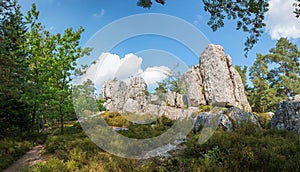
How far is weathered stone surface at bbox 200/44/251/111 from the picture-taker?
79.0 feet

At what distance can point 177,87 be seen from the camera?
26984mm

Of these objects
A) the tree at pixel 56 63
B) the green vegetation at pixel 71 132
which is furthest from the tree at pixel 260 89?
the tree at pixel 56 63

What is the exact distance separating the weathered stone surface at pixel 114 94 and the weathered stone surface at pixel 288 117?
23409 mm

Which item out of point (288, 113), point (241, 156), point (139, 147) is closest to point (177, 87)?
point (288, 113)

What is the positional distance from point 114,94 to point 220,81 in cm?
1585

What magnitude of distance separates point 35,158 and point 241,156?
6877mm

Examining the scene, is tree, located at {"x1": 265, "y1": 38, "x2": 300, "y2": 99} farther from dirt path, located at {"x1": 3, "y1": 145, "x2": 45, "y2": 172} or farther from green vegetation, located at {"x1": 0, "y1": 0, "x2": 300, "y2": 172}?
dirt path, located at {"x1": 3, "y1": 145, "x2": 45, "y2": 172}

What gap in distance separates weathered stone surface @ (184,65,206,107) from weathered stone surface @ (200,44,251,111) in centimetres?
58

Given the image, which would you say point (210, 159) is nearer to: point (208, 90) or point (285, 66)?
point (208, 90)

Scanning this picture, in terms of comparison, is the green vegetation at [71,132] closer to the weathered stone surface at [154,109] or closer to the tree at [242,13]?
the tree at [242,13]

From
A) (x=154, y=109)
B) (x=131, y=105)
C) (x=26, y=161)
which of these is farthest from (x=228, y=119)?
(x=131, y=105)

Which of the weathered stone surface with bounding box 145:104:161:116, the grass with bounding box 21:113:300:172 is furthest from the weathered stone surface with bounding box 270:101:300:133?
the weathered stone surface with bounding box 145:104:161:116

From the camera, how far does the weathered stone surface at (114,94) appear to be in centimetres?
3056

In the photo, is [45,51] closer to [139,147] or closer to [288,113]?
[139,147]
